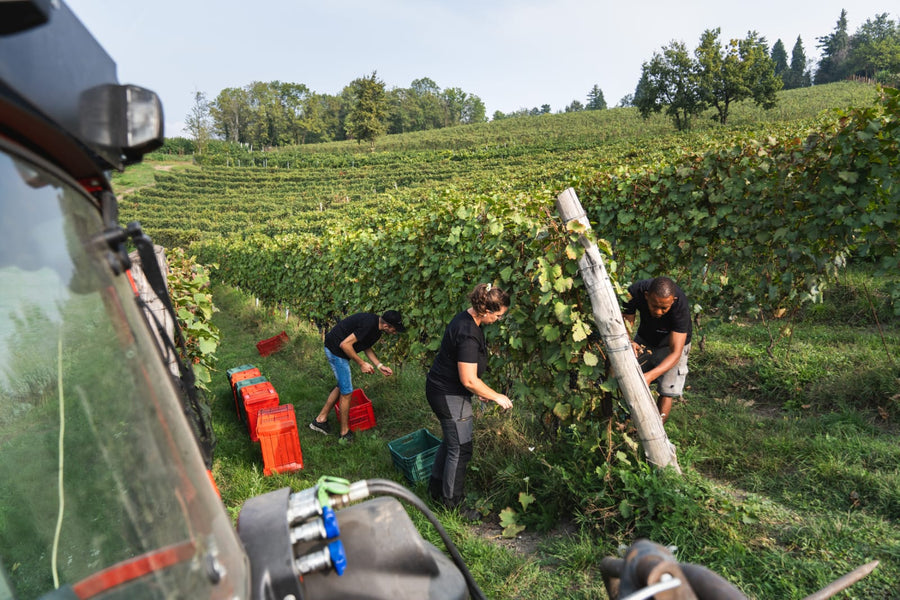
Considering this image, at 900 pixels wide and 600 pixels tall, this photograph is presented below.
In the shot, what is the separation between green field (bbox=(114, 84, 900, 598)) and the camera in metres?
3.13

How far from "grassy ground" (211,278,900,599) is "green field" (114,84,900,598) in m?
0.02

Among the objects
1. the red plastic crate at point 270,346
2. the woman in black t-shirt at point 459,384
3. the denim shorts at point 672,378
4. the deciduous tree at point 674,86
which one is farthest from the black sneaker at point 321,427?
the deciduous tree at point 674,86

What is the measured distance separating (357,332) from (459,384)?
6.11 feet

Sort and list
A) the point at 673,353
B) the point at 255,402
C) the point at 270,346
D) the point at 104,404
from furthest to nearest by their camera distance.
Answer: the point at 270,346 → the point at 255,402 → the point at 673,353 → the point at 104,404

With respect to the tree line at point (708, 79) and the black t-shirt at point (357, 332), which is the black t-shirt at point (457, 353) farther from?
the tree line at point (708, 79)

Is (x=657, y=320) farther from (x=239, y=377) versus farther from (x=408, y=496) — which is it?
(x=239, y=377)

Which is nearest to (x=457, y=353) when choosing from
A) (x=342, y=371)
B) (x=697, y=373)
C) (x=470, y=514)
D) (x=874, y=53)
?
(x=470, y=514)

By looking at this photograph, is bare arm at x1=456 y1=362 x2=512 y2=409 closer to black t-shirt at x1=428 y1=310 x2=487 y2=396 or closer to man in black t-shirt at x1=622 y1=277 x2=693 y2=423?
black t-shirt at x1=428 y1=310 x2=487 y2=396

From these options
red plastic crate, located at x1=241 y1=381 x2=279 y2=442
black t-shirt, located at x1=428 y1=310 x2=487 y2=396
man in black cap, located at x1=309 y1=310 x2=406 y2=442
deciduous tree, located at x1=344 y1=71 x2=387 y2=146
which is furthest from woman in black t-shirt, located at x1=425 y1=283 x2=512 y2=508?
deciduous tree, located at x1=344 y1=71 x2=387 y2=146

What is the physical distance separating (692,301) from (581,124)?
60.3 meters

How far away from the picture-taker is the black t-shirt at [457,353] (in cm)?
369

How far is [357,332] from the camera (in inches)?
212

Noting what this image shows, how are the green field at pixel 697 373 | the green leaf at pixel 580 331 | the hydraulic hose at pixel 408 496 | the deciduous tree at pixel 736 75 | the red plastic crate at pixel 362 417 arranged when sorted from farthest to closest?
the deciduous tree at pixel 736 75, the red plastic crate at pixel 362 417, the green leaf at pixel 580 331, the green field at pixel 697 373, the hydraulic hose at pixel 408 496

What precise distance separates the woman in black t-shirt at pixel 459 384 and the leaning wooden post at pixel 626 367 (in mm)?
657
